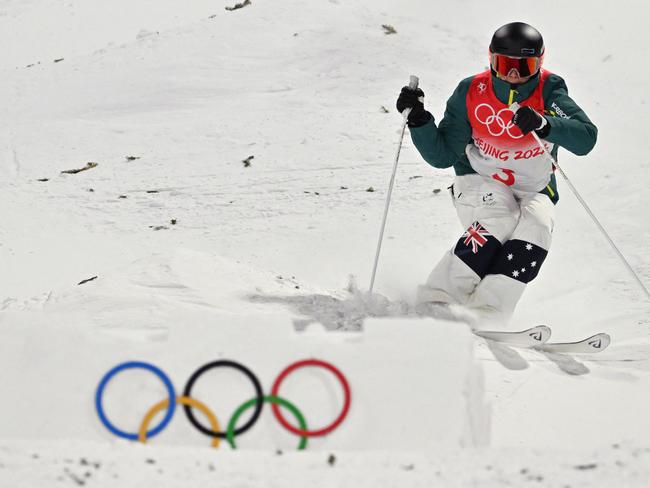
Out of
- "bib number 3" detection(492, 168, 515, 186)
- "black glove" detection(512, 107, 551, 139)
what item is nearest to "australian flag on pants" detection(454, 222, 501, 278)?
"bib number 3" detection(492, 168, 515, 186)

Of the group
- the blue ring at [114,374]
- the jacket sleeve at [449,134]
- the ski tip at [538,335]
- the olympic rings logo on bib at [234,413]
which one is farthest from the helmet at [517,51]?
the blue ring at [114,374]

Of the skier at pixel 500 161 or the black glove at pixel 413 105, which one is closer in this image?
the skier at pixel 500 161

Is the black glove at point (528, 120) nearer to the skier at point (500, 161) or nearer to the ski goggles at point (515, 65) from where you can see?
the skier at point (500, 161)

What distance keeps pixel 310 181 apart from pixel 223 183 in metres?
0.55

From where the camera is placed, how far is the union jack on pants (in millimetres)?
4250

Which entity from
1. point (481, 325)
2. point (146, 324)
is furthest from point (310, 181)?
point (146, 324)

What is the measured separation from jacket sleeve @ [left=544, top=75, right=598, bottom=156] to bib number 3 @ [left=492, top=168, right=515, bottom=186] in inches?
11.6

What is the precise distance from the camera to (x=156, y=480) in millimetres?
2039

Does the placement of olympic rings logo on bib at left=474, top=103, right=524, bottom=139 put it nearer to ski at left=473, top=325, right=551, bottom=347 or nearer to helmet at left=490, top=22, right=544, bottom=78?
helmet at left=490, top=22, right=544, bottom=78

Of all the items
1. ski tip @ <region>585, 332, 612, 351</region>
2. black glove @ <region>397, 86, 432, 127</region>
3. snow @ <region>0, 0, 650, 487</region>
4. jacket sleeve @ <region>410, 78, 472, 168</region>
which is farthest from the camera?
→ jacket sleeve @ <region>410, 78, 472, 168</region>

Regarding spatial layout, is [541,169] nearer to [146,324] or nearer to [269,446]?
[146,324]

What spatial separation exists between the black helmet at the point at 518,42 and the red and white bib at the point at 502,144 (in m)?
0.22

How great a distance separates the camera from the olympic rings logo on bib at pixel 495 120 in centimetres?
425

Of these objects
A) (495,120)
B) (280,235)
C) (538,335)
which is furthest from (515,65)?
(280,235)
